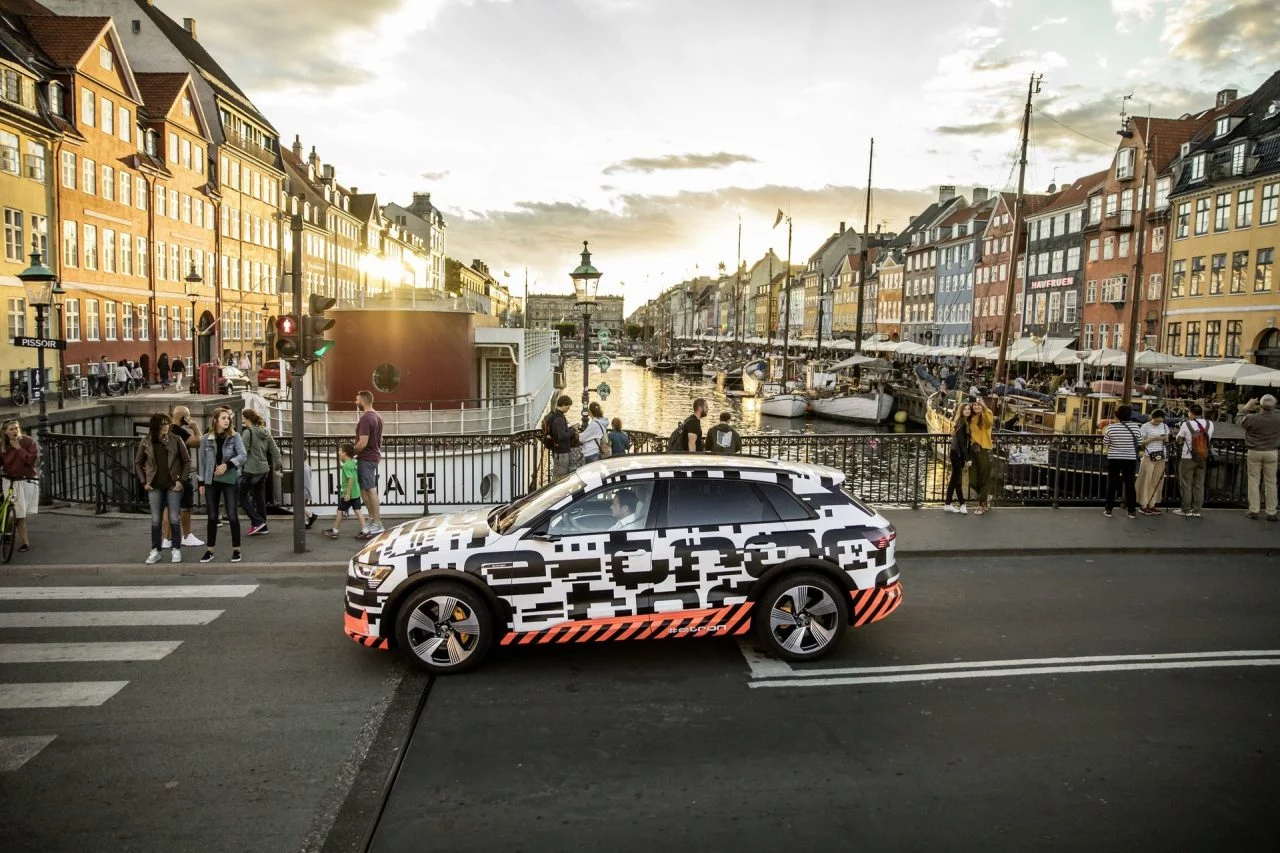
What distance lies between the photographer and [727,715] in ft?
20.8

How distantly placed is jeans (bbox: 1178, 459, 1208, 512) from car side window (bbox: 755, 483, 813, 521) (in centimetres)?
996

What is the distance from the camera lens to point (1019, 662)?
744 cm

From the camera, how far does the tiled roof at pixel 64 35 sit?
3588 cm

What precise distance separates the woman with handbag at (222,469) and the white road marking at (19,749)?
4.78 m

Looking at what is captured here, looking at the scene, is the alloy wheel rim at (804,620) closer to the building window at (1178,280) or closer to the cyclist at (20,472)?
the cyclist at (20,472)

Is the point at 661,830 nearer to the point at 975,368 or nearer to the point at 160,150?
the point at 160,150

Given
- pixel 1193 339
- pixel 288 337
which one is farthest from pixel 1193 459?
pixel 1193 339

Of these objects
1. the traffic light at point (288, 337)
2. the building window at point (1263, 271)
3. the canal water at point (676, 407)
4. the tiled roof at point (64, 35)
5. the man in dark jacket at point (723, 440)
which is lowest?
the canal water at point (676, 407)

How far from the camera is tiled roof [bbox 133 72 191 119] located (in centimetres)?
4447

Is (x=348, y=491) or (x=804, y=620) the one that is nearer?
(x=804, y=620)

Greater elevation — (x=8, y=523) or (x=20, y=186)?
(x=20, y=186)

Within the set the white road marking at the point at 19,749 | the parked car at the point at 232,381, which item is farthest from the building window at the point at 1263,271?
the white road marking at the point at 19,749

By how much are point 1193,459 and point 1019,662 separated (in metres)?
8.87

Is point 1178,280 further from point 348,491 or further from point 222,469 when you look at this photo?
point 222,469
